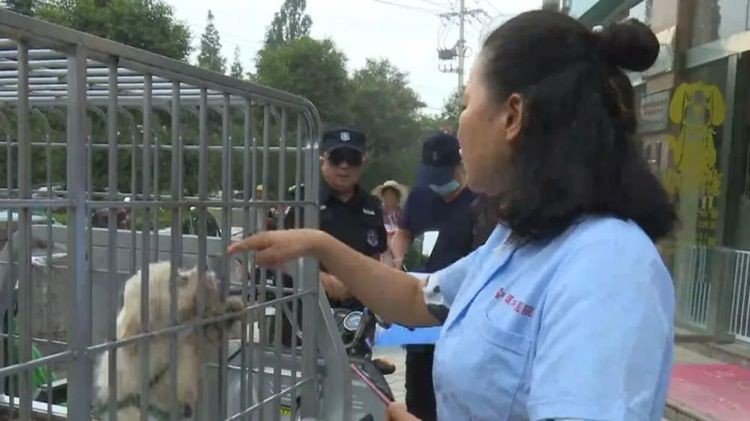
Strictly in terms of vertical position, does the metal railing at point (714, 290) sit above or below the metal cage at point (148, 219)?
below

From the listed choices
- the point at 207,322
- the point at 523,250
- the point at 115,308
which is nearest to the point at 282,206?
the point at 207,322

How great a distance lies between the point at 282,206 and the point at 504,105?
0.88 metres

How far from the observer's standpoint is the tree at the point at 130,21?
1747 cm

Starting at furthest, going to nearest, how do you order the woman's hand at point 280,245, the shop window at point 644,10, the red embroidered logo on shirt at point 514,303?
the shop window at point 644,10, the woman's hand at point 280,245, the red embroidered logo on shirt at point 514,303

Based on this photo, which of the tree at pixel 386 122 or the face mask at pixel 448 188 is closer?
the face mask at pixel 448 188

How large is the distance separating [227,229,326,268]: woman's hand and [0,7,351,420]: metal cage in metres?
0.07

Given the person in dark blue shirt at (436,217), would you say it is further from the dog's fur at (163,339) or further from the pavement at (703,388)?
the dog's fur at (163,339)

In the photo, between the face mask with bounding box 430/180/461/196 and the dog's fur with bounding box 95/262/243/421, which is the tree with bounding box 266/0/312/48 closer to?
the face mask with bounding box 430/180/461/196

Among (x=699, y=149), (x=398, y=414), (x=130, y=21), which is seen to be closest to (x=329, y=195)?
(x=398, y=414)

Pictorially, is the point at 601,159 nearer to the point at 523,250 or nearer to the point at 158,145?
the point at 523,250

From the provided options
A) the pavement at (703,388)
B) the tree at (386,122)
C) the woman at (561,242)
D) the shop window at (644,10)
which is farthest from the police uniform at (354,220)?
the tree at (386,122)

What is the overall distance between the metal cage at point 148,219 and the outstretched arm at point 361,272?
0.11 m

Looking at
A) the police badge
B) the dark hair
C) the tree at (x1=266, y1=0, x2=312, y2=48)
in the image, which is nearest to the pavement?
the police badge

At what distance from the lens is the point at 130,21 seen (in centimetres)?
1770
